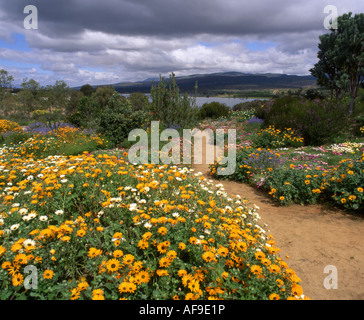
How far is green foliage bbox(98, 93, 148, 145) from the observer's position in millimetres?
10805

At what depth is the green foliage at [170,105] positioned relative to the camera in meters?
13.3

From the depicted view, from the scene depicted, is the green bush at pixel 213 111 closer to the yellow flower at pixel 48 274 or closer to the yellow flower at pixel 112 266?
the yellow flower at pixel 112 266

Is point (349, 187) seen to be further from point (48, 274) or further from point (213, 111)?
point (213, 111)

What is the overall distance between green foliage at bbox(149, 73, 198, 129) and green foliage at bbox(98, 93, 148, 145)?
214cm

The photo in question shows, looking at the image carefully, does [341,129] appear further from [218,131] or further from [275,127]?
[218,131]

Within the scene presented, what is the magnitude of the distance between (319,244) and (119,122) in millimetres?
9319

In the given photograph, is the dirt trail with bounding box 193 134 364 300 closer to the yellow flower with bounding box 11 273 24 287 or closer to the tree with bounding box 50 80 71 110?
the yellow flower with bounding box 11 273 24 287

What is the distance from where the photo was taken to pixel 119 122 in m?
10.9

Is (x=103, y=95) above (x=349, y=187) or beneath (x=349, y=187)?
above

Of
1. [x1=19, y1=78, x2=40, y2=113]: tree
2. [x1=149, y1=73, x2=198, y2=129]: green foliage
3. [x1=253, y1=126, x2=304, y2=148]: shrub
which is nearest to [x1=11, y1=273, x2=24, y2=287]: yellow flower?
[x1=253, y1=126, x2=304, y2=148]: shrub

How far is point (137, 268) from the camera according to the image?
6.60 ft

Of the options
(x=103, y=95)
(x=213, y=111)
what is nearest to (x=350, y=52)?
(x=213, y=111)

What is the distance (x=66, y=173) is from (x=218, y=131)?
10618 millimetres
